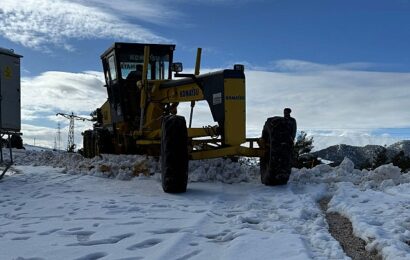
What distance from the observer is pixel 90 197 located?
Result: 25.9ft

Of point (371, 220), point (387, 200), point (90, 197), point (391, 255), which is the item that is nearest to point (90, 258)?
point (391, 255)

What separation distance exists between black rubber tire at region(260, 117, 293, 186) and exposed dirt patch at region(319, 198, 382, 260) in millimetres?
2213

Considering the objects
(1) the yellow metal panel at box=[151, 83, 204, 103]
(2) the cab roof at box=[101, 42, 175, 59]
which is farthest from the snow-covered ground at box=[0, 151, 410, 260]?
(2) the cab roof at box=[101, 42, 175, 59]

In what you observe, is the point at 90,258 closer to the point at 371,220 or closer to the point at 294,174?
the point at 371,220

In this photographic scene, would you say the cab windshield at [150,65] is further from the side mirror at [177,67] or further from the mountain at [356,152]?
the mountain at [356,152]

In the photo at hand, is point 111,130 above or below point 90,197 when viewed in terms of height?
above

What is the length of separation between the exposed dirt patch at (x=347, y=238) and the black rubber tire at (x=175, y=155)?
9.03ft

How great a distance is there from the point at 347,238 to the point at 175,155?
12.5 feet

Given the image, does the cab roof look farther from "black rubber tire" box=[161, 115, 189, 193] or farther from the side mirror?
"black rubber tire" box=[161, 115, 189, 193]

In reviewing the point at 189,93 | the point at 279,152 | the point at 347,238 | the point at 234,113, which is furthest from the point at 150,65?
the point at 347,238

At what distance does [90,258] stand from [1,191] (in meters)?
5.20

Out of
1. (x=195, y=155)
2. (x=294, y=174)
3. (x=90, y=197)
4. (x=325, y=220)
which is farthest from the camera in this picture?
(x=294, y=174)

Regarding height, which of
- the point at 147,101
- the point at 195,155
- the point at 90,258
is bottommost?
the point at 90,258

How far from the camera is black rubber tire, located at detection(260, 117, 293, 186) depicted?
8.62 metres
